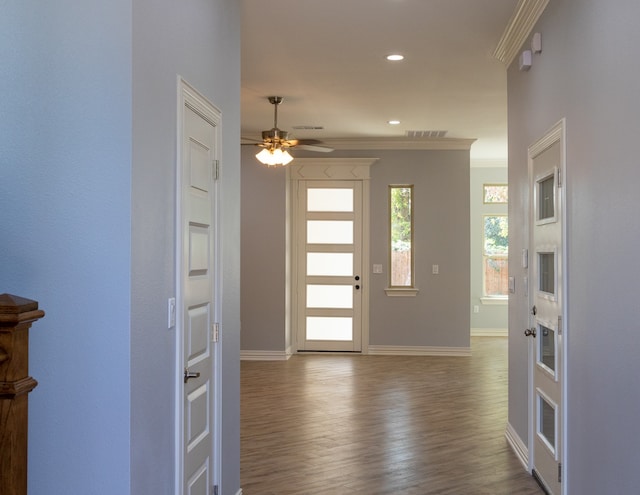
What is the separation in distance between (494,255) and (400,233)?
9.41ft

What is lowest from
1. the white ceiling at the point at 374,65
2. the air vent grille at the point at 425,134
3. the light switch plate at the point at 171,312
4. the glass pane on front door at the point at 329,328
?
the glass pane on front door at the point at 329,328

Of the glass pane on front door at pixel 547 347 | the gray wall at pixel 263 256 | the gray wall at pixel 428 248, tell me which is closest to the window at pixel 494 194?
the gray wall at pixel 428 248

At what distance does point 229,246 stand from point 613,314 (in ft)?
6.13

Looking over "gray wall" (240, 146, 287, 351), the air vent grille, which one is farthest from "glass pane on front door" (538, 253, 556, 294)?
"gray wall" (240, 146, 287, 351)

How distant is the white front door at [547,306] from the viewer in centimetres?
348

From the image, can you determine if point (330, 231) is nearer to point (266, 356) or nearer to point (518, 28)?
point (266, 356)

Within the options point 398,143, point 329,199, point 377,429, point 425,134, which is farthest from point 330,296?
point 377,429

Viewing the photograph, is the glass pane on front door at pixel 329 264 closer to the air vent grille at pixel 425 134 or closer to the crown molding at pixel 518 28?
the air vent grille at pixel 425 134

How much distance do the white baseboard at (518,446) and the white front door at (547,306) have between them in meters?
0.15

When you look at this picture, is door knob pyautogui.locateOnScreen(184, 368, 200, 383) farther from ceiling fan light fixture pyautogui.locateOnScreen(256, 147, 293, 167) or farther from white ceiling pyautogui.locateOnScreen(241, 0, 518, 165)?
ceiling fan light fixture pyautogui.locateOnScreen(256, 147, 293, 167)

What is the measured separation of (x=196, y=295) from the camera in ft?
9.48

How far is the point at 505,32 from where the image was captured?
181 inches

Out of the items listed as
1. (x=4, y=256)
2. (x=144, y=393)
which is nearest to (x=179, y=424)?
(x=144, y=393)

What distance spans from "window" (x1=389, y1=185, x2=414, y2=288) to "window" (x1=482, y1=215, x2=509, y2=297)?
8.91ft
